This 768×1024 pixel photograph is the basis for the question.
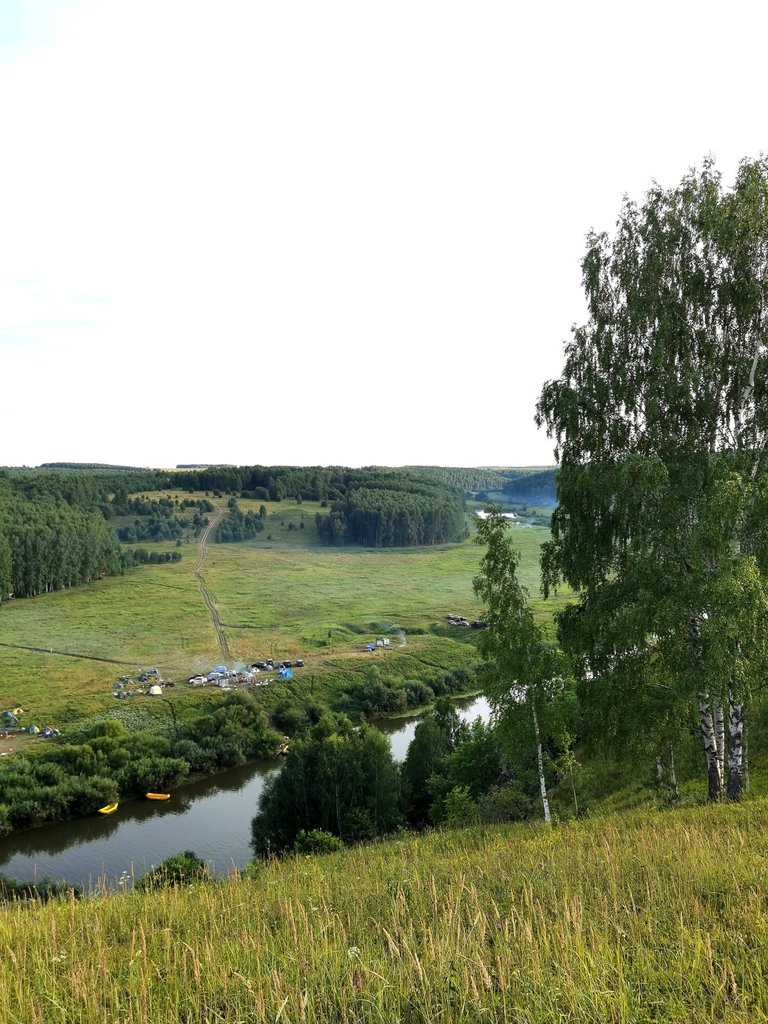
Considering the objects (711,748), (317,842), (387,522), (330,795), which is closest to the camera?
(711,748)

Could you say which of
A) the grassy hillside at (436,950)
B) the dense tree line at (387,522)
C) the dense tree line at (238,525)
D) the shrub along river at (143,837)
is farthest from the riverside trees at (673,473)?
the dense tree line at (238,525)

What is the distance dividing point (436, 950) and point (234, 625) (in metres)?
91.3

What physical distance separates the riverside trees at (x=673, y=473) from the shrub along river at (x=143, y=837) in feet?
82.3

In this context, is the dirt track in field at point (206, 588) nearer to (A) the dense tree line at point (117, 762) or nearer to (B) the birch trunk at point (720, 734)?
(A) the dense tree line at point (117, 762)

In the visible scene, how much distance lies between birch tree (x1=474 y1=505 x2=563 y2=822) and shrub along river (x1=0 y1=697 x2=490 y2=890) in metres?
20.4

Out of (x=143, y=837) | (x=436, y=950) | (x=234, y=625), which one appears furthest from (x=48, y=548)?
(x=436, y=950)

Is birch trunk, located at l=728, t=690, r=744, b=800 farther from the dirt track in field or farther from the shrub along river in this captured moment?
the dirt track in field

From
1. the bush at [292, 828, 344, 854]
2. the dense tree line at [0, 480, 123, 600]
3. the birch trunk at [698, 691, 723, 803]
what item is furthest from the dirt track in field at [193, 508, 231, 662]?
the birch trunk at [698, 691, 723, 803]

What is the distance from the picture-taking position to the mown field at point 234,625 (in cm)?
6812

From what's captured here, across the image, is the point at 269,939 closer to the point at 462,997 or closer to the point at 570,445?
the point at 462,997

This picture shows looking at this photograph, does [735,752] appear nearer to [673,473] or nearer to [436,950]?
[673,473]

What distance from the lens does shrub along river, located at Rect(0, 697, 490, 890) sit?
35.2 metres

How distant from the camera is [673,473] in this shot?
1602cm

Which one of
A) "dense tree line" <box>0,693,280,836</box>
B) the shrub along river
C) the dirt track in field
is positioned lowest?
the shrub along river
